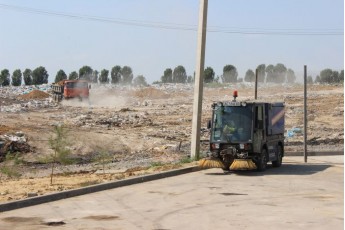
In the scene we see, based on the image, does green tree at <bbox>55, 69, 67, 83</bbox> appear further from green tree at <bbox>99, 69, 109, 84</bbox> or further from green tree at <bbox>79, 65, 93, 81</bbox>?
green tree at <bbox>99, 69, 109, 84</bbox>

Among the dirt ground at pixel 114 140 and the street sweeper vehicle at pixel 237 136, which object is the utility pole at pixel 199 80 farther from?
the street sweeper vehicle at pixel 237 136

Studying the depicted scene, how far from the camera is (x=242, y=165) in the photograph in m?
20.8

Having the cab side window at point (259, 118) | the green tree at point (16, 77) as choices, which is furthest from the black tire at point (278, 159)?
the green tree at point (16, 77)

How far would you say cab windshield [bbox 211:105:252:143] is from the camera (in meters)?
21.2

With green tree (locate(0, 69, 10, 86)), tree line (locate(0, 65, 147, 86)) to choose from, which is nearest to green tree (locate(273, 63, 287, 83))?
tree line (locate(0, 65, 147, 86))

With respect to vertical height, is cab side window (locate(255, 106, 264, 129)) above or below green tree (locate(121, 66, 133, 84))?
below

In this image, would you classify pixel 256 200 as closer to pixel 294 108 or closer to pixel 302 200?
pixel 302 200

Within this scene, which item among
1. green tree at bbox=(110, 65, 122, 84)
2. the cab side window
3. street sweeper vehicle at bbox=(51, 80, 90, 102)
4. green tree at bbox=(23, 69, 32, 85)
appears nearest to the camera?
the cab side window

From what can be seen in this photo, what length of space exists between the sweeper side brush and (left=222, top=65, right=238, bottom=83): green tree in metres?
98.0

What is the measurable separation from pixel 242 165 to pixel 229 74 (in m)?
106

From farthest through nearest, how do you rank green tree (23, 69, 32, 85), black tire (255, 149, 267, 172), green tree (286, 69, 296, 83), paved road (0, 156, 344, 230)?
green tree (23, 69, 32, 85) → green tree (286, 69, 296, 83) → black tire (255, 149, 267, 172) → paved road (0, 156, 344, 230)

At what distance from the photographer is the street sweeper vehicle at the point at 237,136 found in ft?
69.1

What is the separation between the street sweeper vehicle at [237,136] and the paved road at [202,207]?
3.64 ft

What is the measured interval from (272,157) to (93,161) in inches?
355
